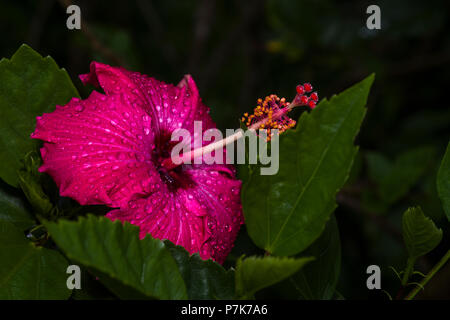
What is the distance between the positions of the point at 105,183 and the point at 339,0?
2.87m

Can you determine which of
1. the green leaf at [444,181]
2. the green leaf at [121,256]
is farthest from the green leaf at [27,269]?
the green leaf at [444,181]

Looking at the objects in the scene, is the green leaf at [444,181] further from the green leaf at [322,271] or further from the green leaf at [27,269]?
the green leaf at [27,269]

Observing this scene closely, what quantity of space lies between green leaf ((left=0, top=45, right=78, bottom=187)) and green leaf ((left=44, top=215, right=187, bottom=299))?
360 millimetres

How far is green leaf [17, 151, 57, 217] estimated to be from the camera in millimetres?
956

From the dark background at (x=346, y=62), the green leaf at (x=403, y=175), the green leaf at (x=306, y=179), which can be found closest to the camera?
the green leaf at (x=306, y=179)

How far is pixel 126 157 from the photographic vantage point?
3.22 feet

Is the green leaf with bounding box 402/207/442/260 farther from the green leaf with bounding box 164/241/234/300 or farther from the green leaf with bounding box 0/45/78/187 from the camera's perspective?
the green leaf with bounding box 0/45/78/187

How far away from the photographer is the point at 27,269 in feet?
2.89

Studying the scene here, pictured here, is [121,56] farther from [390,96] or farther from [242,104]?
[390,96]

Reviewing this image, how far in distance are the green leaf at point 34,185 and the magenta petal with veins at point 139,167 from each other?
59 millimetres

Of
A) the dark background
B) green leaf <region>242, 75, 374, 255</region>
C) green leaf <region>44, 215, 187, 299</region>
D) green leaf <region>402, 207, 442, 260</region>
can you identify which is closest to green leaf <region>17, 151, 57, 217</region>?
green leaf <region>44, 215, 187, 299</region>

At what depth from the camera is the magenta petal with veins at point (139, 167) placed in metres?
0.91
